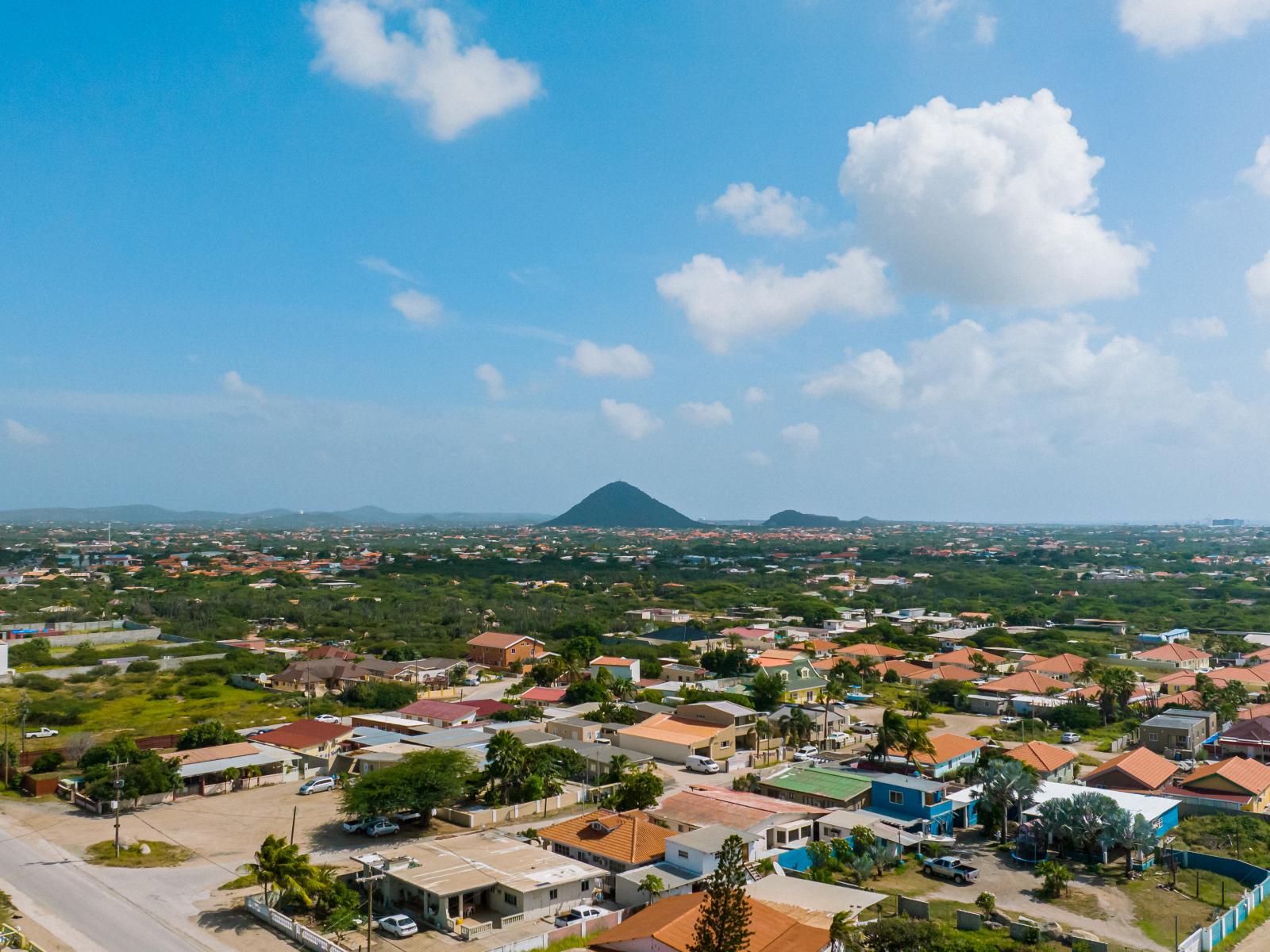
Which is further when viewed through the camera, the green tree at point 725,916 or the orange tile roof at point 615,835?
the orange tile roof at point 615,835

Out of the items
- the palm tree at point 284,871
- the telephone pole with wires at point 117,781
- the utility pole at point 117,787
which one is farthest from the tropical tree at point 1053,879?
the telephone pole with wires at point 117,781

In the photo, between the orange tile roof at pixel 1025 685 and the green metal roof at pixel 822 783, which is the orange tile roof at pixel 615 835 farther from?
the orange tile roof at pixel 1025 685

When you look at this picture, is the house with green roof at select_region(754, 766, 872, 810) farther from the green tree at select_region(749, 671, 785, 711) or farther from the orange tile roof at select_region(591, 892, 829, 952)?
the green tree at select_region(749, 671, 785, 711)

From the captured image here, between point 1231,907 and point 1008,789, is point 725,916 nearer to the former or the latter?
point 1231,907

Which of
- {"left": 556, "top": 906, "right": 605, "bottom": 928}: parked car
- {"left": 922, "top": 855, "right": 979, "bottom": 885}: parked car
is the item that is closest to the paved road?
{"left": 556, "top": 906, "right": 605, "bottom": 928}: parked car

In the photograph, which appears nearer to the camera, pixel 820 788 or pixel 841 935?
pixel 841 935

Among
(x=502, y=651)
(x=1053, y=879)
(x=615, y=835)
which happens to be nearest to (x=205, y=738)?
(x=615, y=835)

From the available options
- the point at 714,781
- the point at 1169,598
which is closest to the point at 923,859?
the point at 714,781
